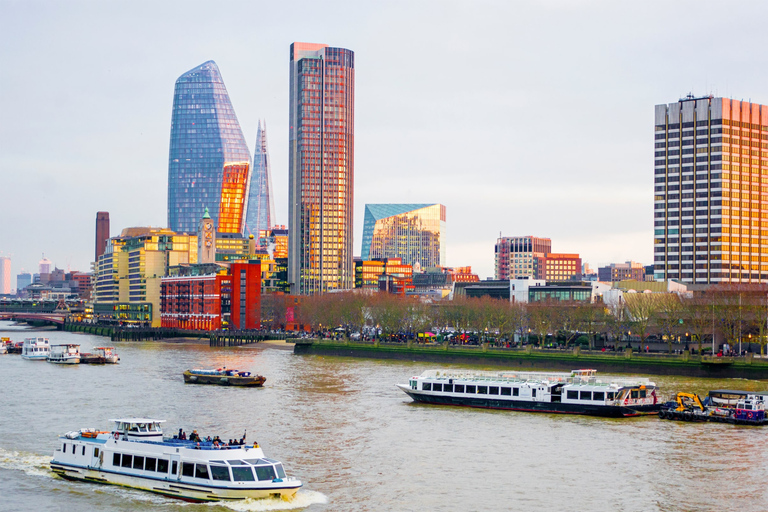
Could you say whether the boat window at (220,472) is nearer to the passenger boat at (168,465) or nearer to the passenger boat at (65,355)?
the passenger boat at (168,465)

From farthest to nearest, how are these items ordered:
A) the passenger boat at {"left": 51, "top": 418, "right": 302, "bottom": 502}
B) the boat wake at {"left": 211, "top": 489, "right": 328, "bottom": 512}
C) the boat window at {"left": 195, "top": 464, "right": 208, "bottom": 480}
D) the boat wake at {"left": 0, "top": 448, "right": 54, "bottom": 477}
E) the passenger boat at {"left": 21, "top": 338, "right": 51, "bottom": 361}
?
1. the passenger boat at {"left": 21, "top": 338, "right": 51, "bottom": 361}
2. the boat wake at {"left": 0, "top": 448, "right": 54, "bottom": 477}
3. the boat window at {"left": 195, "top": 464, "right": 208, "bottom": 480}
4. the passenger boat at {"left": 51, "top": 418, "right": 302, "bottom": 502}
5. the boat wake at {"left": 211, "top": 489, "right": 328, "bottom": 512}

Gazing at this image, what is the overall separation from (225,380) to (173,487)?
5425 centimetres

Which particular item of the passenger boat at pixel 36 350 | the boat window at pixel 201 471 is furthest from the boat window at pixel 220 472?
the passenger boat at pixel 36 350

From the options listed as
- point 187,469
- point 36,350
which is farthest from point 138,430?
point 36,350

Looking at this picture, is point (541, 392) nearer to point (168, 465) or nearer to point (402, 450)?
point (402, 450)

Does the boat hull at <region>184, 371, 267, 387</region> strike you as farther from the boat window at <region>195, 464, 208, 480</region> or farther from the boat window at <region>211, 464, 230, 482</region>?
the boat window at <region>211, 464, 230, 482</region>

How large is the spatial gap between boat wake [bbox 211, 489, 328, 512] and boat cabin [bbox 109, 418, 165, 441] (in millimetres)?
7535

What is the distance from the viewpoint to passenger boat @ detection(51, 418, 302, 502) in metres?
48.8

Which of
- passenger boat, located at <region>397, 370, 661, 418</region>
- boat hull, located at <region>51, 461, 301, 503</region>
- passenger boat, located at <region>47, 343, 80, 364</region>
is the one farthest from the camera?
passenger boat, located at <region>47, 343, 80, 364</region>

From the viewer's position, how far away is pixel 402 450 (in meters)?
63.1

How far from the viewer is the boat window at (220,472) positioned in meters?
49.2

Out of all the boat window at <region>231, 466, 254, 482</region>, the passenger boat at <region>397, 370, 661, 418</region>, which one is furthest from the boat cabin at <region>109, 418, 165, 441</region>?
the passenger boat at <region>397, 370, 661, 418</region>

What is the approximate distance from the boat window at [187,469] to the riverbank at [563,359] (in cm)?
7526

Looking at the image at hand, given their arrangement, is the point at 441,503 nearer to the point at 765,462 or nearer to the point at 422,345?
the point at 765,462
